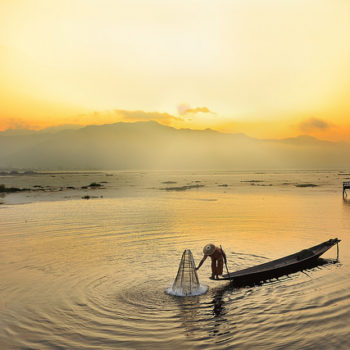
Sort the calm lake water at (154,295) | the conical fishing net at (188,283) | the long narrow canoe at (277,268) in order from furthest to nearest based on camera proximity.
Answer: the long narrow canoe at (277,268) → the conical fishing net at (188,283) → the calm lake water at (154,295)

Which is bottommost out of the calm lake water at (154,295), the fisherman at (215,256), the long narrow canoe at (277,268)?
the calm lake water at (154,295)

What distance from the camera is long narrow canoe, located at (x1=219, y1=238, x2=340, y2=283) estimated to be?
15788mm

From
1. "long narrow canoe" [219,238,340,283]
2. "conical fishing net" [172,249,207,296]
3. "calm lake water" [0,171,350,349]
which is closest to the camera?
"calm lake water" [0,171,350,349]

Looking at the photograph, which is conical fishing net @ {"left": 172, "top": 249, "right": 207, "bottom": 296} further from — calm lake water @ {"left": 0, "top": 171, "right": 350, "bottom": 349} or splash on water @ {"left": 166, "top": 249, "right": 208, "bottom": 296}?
calm lake water @ {"left": 0, "top": 171, "right": 350, "bottom": 349}

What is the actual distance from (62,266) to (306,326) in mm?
13198

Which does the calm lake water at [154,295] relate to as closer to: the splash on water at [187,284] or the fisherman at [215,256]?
the splash on water at [187,284]

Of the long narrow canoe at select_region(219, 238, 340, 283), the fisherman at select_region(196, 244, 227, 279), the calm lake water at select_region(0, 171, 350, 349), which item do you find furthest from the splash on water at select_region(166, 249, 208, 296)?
the long narrow canoe at select_region(219, 238, 340, 283)

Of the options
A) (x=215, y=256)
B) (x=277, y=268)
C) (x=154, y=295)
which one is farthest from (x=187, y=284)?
(x=277, y=268)

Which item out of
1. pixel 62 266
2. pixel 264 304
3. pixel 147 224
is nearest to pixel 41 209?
pixel 147 224

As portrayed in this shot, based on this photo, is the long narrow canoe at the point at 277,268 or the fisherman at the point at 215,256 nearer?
the fisherman at the point at 215,256

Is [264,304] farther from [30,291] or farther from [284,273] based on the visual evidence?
[30,291]

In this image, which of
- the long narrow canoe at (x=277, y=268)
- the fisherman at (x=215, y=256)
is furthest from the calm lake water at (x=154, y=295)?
the fisherman at (x=215, y=256)

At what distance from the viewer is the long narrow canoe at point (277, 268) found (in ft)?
51.8

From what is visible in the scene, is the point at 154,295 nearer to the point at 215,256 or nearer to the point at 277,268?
the point at 215,256
